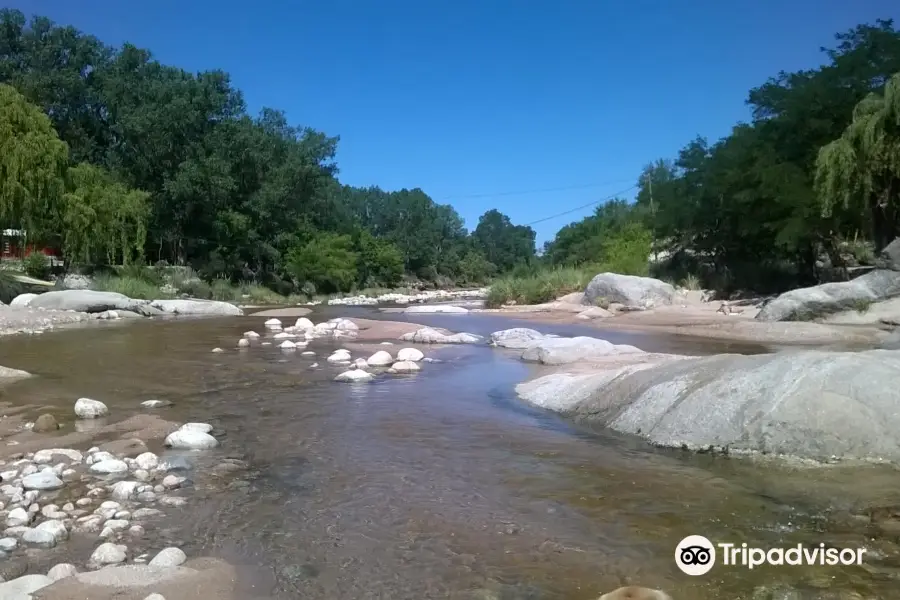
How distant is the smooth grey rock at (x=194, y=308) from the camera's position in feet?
93.4

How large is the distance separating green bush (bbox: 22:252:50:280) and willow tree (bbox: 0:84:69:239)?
5.71 meters

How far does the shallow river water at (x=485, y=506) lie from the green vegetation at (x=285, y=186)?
1942 centimetres

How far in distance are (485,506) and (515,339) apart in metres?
11.7

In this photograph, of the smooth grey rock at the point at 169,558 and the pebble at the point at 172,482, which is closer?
the smooth grey rock at the point at 169,558

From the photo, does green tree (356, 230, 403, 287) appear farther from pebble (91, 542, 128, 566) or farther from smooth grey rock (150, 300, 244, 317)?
pebble (91, 542, 128, 566)

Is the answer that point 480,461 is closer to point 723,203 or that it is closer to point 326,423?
point 326,423

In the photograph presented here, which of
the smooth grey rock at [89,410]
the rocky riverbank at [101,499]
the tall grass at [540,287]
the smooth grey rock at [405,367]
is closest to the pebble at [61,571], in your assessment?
the rocky riverbank at [101,499]

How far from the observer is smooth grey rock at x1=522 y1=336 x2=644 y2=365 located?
12953 mm

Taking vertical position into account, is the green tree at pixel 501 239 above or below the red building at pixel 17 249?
above

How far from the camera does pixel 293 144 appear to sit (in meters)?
57.0

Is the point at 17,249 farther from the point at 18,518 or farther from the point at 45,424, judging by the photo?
the point at 18,518

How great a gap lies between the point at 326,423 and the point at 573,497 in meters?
3.69

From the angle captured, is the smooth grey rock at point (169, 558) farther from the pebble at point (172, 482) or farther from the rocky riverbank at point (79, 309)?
the rocky riverbank at point (79, 309)

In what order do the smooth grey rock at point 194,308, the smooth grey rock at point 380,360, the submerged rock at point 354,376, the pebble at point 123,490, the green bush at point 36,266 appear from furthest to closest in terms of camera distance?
the green bush at point 36,266
the smooth grey rock at point 194,308
the smooth grey rock at point 380,360
the submerged rock at point 354,376
the pebble at point 123,490
